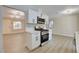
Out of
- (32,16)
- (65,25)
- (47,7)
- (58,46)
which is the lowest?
(58,46)

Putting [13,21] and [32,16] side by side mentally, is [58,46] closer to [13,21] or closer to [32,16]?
[32,16]

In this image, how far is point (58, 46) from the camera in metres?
1.56

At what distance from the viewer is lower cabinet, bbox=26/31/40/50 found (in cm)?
155

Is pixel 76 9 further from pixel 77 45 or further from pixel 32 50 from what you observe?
pixel 32 50

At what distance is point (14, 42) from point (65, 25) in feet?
3.02

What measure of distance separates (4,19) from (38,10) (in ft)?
1.84

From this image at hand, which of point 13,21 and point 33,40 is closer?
point 13,21

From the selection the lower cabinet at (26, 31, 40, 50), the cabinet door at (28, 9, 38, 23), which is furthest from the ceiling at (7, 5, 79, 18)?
the lower cabinet at (26, 31, 40, 50)

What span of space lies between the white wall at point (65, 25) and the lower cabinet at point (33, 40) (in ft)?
1.06

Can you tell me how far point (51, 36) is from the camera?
1631mm

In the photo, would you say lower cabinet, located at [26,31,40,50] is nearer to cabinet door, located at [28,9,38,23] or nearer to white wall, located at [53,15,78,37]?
cabinet door, located at [28,9,38,23]

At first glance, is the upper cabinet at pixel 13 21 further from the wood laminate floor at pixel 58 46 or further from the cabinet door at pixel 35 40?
the wood laminate floor at pixel 58 46

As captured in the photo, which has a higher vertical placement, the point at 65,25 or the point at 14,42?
the point at 65,25

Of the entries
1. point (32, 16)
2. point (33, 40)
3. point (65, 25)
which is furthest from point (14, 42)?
point (65, 25)
